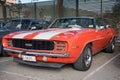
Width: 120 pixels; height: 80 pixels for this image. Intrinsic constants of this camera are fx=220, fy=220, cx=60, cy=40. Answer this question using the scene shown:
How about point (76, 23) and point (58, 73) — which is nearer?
point (58, 73)

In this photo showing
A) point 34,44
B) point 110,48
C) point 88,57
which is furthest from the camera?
point 110,48

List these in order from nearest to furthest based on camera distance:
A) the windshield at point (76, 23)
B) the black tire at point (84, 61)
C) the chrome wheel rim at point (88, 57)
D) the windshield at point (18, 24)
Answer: the black tire at point (84, 61)
the chrome wheel rim at point (88, 57)
the windshield at point (76, 23)
the windshield at point (18, 24)

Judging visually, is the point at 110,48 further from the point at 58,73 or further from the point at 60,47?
the point at 60,47

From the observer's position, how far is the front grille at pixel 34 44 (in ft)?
18.0

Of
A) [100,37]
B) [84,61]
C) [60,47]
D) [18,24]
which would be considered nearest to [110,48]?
[100,37]

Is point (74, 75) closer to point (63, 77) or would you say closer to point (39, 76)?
point (63, 77)

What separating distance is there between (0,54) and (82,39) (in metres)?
3.71

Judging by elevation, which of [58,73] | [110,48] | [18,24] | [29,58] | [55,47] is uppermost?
[18,24]

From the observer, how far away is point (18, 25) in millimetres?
9086

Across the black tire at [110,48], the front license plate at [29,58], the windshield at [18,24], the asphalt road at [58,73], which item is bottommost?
the asphalt road at [58,73]

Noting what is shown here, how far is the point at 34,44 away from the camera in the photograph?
5699mm

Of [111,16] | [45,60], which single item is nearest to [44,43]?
[45,60]

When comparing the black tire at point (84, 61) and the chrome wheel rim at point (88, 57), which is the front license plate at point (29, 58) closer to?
the black tire at point (84, 61)

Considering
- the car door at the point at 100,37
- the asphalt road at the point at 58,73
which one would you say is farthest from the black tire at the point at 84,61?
the car door at the point at 100,37
